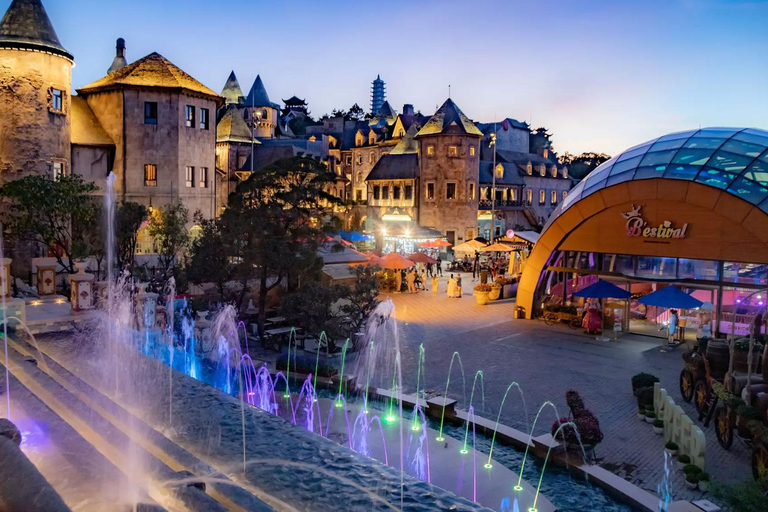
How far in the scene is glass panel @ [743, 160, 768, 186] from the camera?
64.6 ft

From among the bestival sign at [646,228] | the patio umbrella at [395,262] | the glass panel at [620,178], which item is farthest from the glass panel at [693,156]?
the patio umbrella at [395,262]

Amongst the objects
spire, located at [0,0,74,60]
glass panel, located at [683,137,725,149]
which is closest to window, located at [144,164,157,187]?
spire, located at [0,0,74,60]

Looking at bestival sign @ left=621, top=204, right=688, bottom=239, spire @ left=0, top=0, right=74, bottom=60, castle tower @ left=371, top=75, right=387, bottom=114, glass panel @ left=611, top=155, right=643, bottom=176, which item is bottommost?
bestival sign @ left=621, top=204, right=688, bottom=239

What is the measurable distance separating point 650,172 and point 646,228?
6.96 ft

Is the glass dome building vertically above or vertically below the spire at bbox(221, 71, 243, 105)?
below

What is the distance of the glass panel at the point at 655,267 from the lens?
2252 centimetres

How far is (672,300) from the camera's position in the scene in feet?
65.9

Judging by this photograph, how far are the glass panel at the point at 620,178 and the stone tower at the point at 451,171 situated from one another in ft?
100

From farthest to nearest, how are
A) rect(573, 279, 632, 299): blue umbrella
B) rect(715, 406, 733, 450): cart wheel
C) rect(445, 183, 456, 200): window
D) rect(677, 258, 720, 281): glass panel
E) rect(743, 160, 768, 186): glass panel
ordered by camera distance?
rect(445, 183, 456, 200): window < rect(573, 279, 632, 299): blue umbrella < rect(677, 258, 720, 281): glass panel < rect(743, 160, 768, 186): glass panel < rect(715, 406, 733, 450): cart wheel

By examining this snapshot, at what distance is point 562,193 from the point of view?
72438mm

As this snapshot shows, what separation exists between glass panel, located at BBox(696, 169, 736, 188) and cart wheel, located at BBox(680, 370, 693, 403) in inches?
331

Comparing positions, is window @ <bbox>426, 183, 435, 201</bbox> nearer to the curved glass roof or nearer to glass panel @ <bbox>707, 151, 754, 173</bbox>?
the curved glass roof

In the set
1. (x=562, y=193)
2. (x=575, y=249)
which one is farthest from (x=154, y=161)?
(x=562, y=193)

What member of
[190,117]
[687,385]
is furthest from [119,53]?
[687,385]
